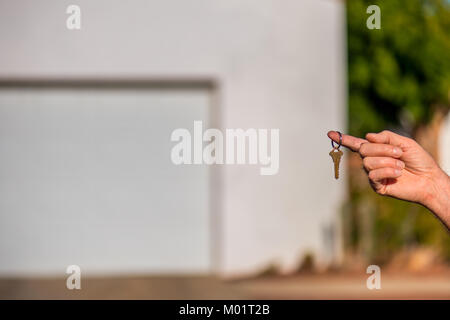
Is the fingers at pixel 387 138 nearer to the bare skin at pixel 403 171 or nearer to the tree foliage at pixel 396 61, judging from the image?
the bare skin at pixel 403 171

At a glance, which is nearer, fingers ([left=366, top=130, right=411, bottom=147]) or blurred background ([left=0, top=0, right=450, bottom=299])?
fingers ([left=366, top=130, right=411, bottom=147])

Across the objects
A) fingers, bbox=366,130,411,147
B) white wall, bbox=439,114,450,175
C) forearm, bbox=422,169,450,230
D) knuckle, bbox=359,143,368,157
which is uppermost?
white wall, bbox=439,114,450,175

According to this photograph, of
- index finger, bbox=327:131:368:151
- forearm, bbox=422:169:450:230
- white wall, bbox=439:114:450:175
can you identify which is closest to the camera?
index finger, bbox=327:131:368:151

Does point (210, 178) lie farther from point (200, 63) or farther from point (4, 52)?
point (4, 52)

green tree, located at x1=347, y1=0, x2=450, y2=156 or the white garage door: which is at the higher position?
green tree, located at x1=347, y1=0, x2=450, y2=156

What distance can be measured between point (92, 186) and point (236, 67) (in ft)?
7.83

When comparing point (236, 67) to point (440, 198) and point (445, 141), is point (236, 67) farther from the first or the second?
point (445, 141)

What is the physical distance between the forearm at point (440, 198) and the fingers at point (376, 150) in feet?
1.15

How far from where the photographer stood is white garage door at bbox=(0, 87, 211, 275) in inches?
393

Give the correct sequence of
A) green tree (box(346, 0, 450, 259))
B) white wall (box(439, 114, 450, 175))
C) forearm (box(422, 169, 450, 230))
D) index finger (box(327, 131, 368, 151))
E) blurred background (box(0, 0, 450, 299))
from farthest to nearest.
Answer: white wall (box(439, 114, 450, 175)) < green tree (box(346, 0, 450, 259)) < blurred background (box(0, 0, 450, 299)) < forearm (box(422, 169, 450, 230)) < index finger (box(327, 131, 368, 151))

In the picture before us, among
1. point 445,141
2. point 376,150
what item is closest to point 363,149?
point 376,150

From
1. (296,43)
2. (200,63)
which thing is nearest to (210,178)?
(200,63)

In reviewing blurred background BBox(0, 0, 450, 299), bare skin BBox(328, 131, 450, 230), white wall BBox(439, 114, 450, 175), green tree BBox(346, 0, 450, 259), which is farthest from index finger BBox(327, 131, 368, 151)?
white wall BBox(439, 114, 450, 175)

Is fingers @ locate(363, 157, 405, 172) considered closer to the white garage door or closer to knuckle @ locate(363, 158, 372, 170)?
knuckle @ locate(363, 158, 372, 170)
